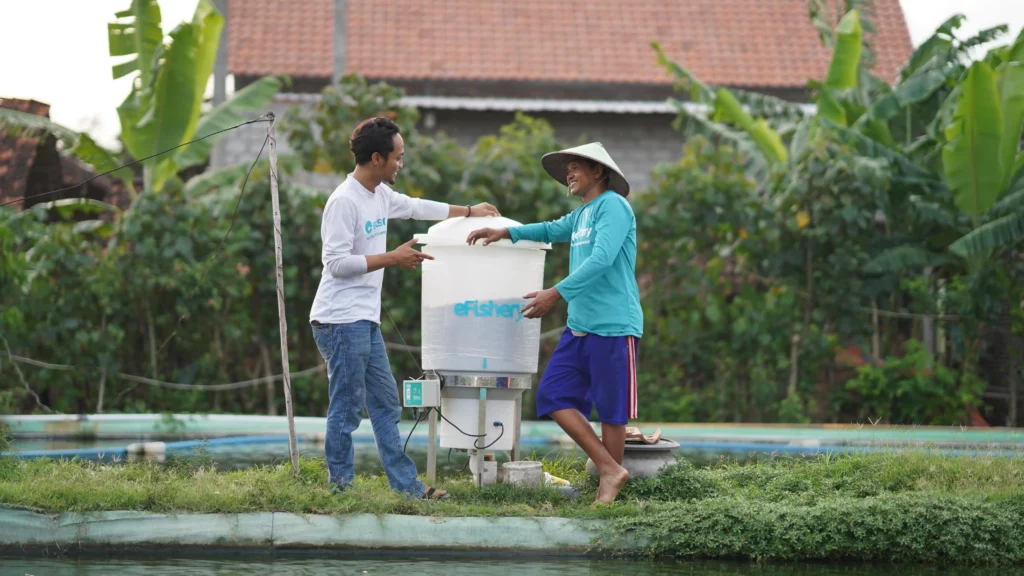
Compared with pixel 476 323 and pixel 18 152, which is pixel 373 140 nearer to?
pixel 476 323

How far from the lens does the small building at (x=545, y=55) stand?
17250mm

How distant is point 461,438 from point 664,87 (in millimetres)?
13132

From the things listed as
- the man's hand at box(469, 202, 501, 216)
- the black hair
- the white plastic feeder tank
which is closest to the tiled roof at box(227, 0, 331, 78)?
the man's hand at box(469, 202, 501, 216)

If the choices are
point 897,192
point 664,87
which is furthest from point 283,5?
point 897,192

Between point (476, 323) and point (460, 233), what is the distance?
48cm

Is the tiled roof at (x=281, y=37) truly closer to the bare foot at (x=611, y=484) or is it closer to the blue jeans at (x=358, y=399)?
the blue jeans at (x=358, y=399)

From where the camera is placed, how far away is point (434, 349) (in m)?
5.86

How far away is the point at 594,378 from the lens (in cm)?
561

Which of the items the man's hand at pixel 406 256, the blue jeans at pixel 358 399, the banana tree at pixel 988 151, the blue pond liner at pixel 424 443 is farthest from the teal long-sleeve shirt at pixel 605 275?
the banana tree at pixel 988 151

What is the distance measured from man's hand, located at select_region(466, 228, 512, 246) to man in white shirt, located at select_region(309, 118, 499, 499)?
316 millimetres

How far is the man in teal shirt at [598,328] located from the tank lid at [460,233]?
69 millimetres

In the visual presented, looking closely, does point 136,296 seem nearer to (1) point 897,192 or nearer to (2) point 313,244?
(2) point 313,244

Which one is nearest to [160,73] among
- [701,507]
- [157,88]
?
[157,88]

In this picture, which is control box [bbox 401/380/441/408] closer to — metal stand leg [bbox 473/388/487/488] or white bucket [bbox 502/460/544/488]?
metal stand leg [bbox 473/388/487/488]
